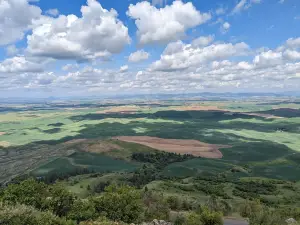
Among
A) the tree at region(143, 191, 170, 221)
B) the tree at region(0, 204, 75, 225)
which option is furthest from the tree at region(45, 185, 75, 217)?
the tree at region(143, 191, 170, 221)

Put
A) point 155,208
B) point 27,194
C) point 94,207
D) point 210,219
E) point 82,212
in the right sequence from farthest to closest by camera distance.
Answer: point 155,208 → point 27,194 → point 94,207 → point 210,219 → point 82,212

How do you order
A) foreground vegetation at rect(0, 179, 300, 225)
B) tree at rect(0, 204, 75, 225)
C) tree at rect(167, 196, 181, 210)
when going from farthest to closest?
1. tree at rect(167, 196, 181, 210)
2. foreground vegetation at rect(0, 179, 300, 225)
3. tree at rect(0, 204, 75, 225)

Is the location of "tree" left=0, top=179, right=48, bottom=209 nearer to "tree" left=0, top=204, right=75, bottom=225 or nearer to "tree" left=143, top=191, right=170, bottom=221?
"tree" left=0, top=204, right=75, bottom=225

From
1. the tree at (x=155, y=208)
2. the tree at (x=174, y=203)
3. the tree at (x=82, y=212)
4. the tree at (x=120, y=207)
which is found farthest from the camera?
the tree at (x=174, y=203)

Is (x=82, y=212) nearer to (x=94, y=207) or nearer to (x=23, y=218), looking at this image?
(x=94, y=207)

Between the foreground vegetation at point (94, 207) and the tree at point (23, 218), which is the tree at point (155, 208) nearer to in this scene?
the foreground vegetation at point (94, 207)

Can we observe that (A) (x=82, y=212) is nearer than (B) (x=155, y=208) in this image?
Yes

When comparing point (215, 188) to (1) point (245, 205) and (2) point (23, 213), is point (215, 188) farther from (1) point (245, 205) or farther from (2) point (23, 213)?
(2) point (23, 213)

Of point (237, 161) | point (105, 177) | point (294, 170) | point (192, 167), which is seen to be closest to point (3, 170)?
point (105, 177)

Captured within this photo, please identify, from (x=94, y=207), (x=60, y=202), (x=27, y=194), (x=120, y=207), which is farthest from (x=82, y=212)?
(x=27, y=194)

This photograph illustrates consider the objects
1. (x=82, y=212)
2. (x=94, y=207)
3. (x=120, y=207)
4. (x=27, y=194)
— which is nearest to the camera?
(x=82, y=212)

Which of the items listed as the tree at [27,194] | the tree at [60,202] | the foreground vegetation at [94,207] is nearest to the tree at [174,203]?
the foreground vegetation at [94,207]
